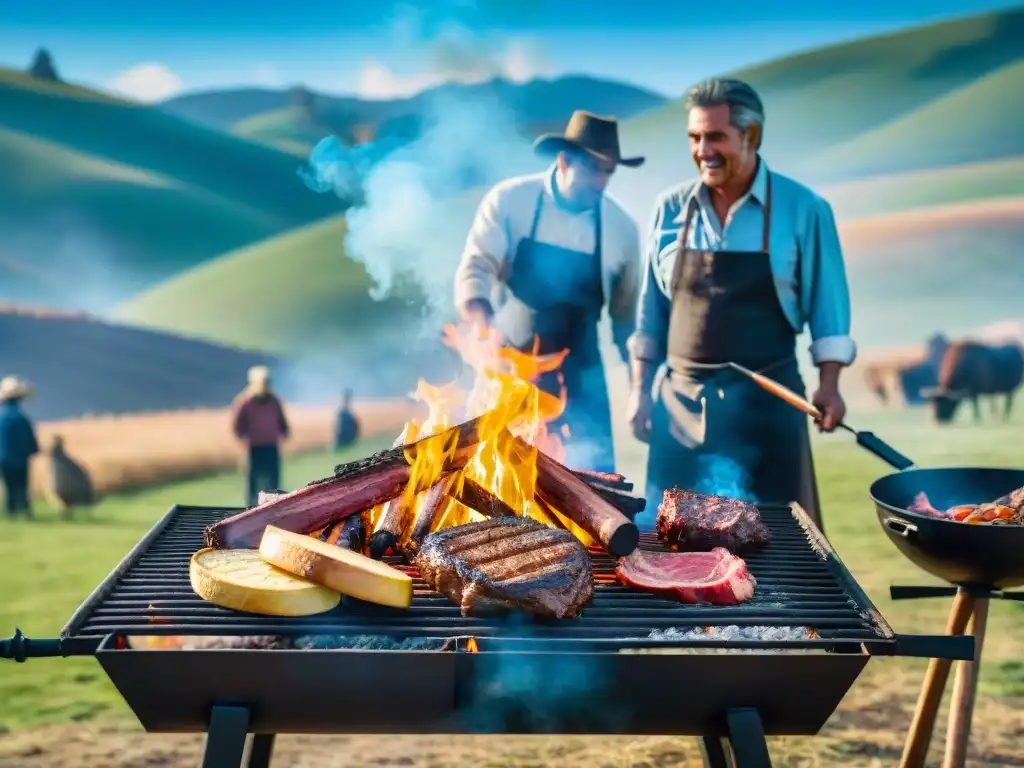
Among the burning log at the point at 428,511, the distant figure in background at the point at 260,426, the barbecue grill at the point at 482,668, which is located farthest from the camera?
the distant figure in background at the point at 260,426

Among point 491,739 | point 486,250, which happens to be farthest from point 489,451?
point 486,250

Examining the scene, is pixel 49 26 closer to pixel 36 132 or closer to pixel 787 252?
pixel 36 132

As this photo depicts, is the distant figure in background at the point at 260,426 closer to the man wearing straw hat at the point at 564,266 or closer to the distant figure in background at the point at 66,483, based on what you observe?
the distant figure in background at the point at 66,483

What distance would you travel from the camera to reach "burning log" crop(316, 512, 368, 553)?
3049 millimetres

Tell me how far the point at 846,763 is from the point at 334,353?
15.3m

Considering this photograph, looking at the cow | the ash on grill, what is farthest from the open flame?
the cow

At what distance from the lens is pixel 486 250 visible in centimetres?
562

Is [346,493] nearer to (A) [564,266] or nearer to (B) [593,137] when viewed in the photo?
(A) [564,266]

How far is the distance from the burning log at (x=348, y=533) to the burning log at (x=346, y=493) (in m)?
0.05

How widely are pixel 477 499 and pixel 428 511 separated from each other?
8.5 inches

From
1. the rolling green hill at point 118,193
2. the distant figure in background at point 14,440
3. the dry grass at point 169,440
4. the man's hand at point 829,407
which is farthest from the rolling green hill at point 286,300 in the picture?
the man's hand at point 829,407

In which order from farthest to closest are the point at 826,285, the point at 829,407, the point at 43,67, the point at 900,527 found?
the point at 43,67 → the point at 826,285 → the point at 829,407 → the point at 900,527

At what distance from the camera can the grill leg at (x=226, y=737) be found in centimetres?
238

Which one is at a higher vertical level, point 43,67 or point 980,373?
point 43,67
